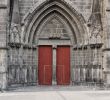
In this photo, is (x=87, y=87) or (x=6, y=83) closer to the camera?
(x=6, y=83)

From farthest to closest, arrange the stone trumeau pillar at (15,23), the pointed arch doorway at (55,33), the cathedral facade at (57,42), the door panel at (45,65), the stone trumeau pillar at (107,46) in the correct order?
the door panel at (45,65)
the pointed arch doorway at (55,33)
the stone trumeau pillar at (15,23)
the cathedral facade at (57,42)
the stone trumeau pillar at (107,46)

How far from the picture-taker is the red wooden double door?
22094 millimetres

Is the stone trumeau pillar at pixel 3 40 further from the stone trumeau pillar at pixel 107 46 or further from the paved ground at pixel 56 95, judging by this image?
the stone trumeau pillar at pixel 107 46

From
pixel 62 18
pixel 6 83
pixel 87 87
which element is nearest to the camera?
pixel 6 83

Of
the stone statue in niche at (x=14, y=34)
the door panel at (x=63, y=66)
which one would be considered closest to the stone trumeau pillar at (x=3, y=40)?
the stone statue in niche at (x=14, y=34)

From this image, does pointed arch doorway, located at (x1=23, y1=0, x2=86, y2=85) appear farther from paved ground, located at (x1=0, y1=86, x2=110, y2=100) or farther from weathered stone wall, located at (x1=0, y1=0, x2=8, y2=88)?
paved ground, located at (x1=0, y1=86, x2=110, y2=100)

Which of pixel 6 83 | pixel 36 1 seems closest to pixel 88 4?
pixel 36 1

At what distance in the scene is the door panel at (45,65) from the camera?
22078 millimetres

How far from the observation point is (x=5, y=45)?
19.5 meters

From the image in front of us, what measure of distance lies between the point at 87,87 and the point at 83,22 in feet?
12.1

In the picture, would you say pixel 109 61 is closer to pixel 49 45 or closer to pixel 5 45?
pixel 49 45

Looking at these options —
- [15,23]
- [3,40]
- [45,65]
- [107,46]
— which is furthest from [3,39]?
[107,46]

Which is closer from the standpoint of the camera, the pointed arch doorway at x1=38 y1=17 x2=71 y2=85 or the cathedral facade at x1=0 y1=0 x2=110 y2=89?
the cathedral facade at x1=0 y1=0 x2=110 y2=89

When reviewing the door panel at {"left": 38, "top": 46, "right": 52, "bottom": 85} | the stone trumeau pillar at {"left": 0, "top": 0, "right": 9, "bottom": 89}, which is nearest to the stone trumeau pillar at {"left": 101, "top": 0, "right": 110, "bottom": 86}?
the door panel at {"left": 38, "top": 46, "right": 52, "bottom": 85}
